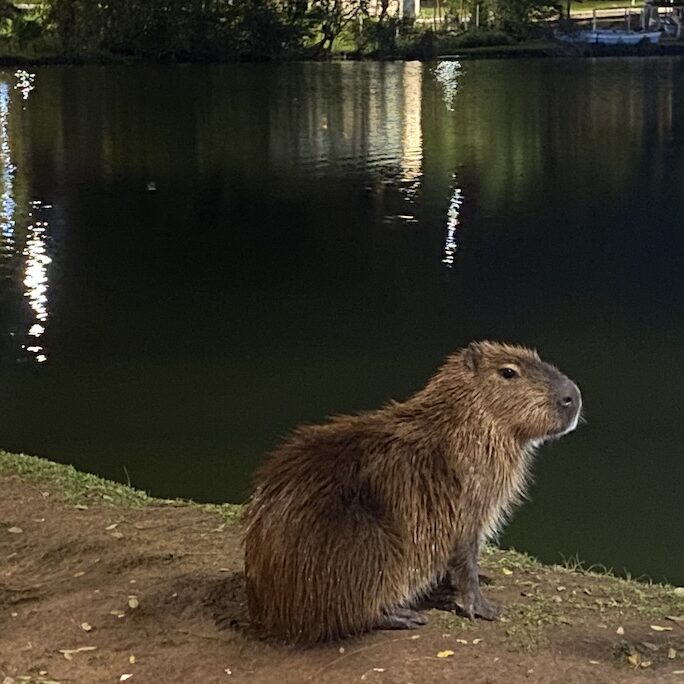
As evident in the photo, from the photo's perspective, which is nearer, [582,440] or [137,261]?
[582,440]

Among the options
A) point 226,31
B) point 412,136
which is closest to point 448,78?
point 226,31

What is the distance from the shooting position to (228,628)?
11.8 feet

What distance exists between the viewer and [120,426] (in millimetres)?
8227

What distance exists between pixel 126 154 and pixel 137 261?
766 centimetres

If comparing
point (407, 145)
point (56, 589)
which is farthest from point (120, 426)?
point (407, 145)

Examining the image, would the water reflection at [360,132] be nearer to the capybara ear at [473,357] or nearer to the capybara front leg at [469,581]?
the capybara ear at [473,357]

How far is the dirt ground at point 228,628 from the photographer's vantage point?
3.31m

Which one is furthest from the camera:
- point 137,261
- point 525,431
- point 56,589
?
point 137,261

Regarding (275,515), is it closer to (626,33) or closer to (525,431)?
(525,431)

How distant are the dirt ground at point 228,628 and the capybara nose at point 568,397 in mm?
619

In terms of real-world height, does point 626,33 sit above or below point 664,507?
above

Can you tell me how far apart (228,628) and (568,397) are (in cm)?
115

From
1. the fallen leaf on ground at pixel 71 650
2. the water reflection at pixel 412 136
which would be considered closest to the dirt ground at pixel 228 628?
the fallen leaf on ground at pixel 71 650

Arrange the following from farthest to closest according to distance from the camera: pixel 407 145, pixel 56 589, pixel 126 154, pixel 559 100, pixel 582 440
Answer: pixel 559 100, pixel 407 145, pixel 126 154, pixel 582 440, pixel 56 589
